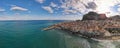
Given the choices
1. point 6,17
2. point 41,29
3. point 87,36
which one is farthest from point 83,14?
point 6,17

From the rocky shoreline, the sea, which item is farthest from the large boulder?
the sea

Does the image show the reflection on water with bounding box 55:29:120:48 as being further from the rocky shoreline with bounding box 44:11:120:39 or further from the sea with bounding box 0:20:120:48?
the rocky shoreline with bounding box 44:11:120:39

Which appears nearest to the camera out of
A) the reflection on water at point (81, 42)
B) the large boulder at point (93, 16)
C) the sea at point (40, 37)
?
the sea at point (40, 37)

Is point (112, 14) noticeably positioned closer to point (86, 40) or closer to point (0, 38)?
point (86, 40)

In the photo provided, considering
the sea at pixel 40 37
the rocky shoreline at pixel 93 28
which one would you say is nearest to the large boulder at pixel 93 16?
the rocky shoreline at pixel 93 28

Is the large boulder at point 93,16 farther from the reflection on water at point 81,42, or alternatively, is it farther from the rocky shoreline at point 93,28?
the reflection on water at point 81,42

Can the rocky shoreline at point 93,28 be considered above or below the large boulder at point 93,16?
below

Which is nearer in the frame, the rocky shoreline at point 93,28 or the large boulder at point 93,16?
the rocky shoreline at point 93,28
